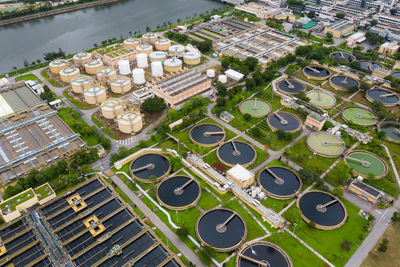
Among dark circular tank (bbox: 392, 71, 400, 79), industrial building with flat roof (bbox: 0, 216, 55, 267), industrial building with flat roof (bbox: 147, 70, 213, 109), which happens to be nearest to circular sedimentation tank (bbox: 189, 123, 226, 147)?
industrial building with flat roof (bbox: 147, 70, 213, 109)

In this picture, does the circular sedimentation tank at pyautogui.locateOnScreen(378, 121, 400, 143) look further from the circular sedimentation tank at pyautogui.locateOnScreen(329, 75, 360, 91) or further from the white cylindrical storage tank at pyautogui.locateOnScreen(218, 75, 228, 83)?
the white cylindrical storage tank at pyautogui.locateOnScreen(218, 75, 228, 83)


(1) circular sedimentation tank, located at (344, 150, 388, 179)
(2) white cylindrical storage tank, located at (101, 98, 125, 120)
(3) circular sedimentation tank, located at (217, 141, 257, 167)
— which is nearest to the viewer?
(1) circular sedimentation tank, located at (344, 150, 388, 179)

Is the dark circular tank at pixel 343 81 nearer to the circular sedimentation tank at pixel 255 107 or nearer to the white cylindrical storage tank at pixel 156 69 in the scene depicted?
the circular sedimentation tank at pixel 255 107

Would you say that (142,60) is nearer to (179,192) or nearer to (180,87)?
(180,87)

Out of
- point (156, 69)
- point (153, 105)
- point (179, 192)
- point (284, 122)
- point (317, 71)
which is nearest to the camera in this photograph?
point (179, 192)

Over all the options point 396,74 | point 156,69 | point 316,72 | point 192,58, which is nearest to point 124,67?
point 156,69

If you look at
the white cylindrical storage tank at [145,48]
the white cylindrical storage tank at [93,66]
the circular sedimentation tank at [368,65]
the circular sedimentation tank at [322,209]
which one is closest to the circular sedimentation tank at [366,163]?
the circular sedimentation tank at [322,209]
